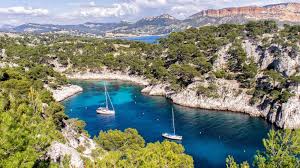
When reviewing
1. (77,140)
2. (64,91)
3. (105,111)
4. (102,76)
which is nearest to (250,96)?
(105,111)

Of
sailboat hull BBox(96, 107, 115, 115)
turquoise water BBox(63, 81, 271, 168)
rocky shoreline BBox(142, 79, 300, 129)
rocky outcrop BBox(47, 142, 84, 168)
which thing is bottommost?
turquoise water BBox(63, 81, 271, 168)

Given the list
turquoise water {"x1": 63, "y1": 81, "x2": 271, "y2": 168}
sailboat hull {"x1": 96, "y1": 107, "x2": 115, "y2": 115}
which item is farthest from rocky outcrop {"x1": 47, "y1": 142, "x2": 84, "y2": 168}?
sailboat hull {"x1": 96, "y1": 107, "x2": 115, "y2": 115}

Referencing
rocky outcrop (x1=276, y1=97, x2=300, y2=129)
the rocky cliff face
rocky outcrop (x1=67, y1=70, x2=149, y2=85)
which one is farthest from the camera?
rocky outcrop (x1=67, y1=70, x2=149, y2=85)

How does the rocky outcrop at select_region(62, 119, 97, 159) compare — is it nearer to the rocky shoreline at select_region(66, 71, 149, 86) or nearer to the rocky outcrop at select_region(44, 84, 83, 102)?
the rocky outcrop at select_region(44, 84, 83, 102)

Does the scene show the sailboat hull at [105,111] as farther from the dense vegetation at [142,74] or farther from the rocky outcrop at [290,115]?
the rocky outcrop at [290,115]

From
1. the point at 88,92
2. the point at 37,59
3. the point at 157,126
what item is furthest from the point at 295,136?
the point at 37,59

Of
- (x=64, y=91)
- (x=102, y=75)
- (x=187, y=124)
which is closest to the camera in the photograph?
(x=187, y=124)

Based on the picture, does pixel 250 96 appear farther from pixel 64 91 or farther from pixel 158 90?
pixel 64 91

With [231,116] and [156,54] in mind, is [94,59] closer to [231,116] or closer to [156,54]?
[156,54]
